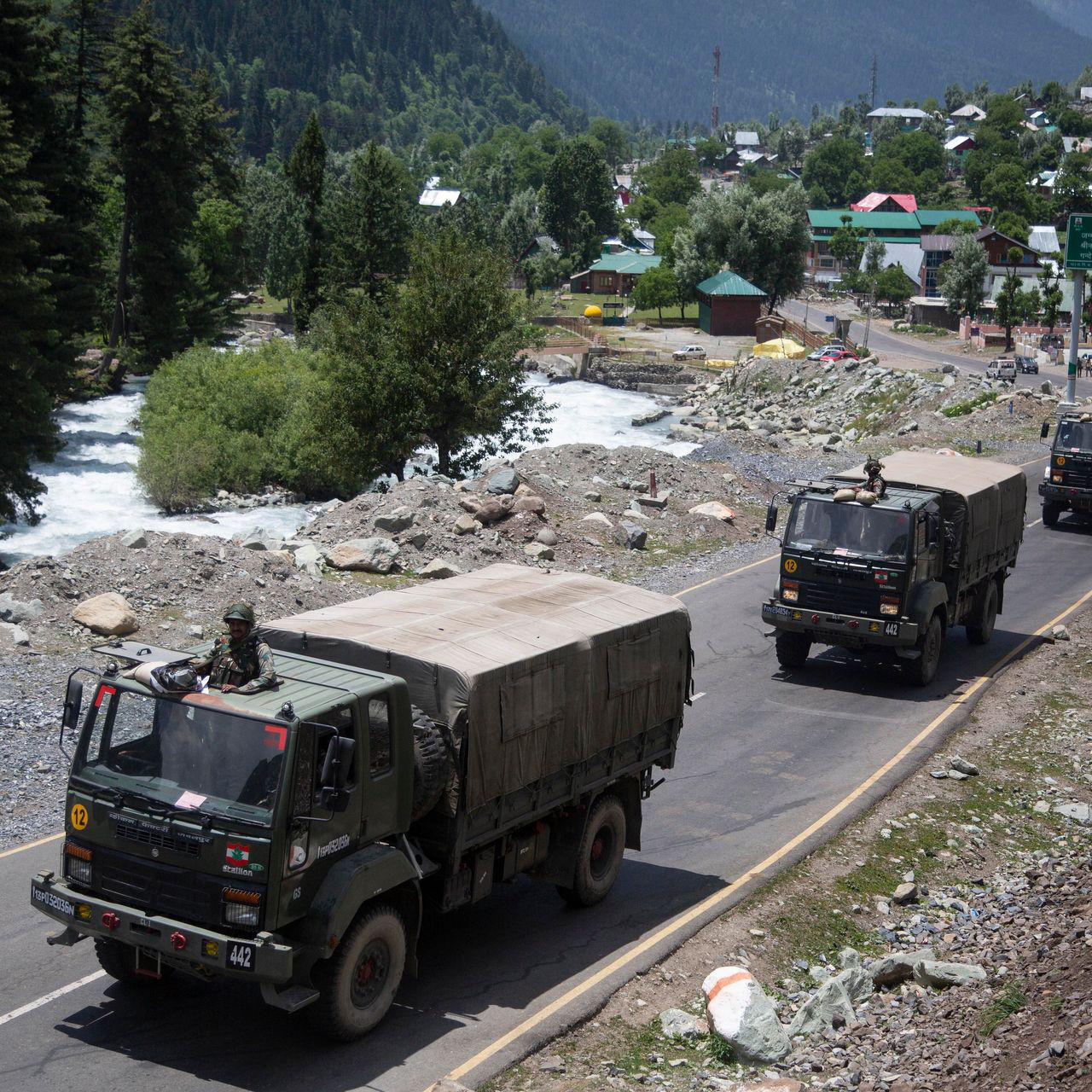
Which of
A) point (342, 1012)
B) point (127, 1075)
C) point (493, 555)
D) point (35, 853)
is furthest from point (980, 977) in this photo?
point (493, 555)

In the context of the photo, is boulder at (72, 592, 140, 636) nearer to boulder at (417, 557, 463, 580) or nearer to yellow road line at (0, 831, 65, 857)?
boulder at (417, 557, 463, 580)

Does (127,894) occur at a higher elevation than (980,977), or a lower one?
higher

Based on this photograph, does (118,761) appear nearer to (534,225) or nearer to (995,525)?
(995,525)

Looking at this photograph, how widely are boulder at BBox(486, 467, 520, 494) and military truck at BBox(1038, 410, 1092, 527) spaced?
13.7 m

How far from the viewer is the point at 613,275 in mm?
140750

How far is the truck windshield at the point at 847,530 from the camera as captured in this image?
766 inches

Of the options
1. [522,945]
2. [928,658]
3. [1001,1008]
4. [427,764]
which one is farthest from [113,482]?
[1001,1008]

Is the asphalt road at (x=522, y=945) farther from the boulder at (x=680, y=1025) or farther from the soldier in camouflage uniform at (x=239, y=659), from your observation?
the soldier in camouflage uniform at (x=239, y=659)

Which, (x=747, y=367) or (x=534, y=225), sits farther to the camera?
(x=534, y=225)

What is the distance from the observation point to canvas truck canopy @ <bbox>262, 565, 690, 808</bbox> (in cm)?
1025

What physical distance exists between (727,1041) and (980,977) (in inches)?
90.9

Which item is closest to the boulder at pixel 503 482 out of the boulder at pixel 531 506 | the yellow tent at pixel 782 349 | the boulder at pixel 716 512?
the boulder at pixel 531 506

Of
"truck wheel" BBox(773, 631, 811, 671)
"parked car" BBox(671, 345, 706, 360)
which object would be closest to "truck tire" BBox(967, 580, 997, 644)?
"truck wheel" BBox(773, 631, 811, 671)

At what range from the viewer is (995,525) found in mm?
22266
